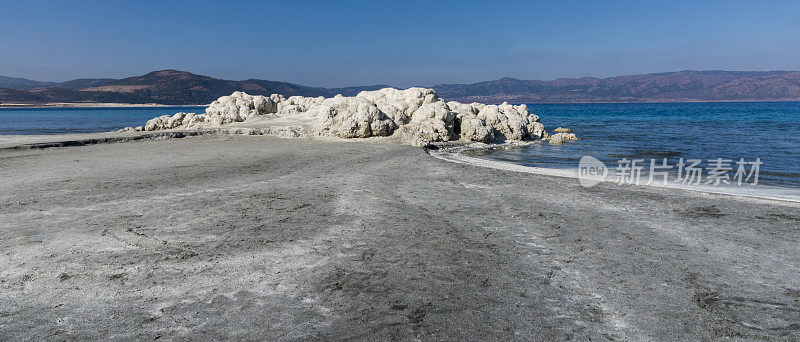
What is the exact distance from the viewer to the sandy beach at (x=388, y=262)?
331 centimetres

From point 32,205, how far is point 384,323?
655 cm

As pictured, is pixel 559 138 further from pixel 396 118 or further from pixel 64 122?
pixel 64 122

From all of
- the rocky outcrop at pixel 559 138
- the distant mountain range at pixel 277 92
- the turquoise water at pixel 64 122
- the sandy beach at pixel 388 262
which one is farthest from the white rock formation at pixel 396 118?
the distant mountain range at pixel 277 92

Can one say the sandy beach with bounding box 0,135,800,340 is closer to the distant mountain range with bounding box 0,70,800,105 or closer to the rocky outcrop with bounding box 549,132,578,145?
the rocky outcrop with bounding box 549,132,578,145

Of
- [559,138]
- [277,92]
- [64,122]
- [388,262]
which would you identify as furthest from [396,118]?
[277,92]

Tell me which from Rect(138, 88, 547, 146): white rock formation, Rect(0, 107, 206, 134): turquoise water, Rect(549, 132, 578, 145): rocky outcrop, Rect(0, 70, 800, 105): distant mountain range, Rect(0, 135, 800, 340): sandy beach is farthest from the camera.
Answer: Rect(0, 70, 800, 105): distant mountain range

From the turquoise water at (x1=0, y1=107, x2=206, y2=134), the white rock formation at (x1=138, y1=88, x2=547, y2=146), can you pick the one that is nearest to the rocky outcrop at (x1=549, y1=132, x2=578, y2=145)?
the white rock formation at (x1=138, y1=88, x2=547, y2=146)

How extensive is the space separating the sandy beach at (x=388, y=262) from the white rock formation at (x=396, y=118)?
8.95 m

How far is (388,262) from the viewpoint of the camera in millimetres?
4535

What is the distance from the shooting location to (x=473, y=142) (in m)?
18.1

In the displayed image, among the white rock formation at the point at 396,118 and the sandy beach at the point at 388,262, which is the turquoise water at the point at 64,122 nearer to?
the white rock formation at the point at 396,118

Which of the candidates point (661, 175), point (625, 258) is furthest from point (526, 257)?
point (661, 175)

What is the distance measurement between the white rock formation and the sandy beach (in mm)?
8945

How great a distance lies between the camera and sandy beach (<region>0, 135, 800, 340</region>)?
3309 millimetres
